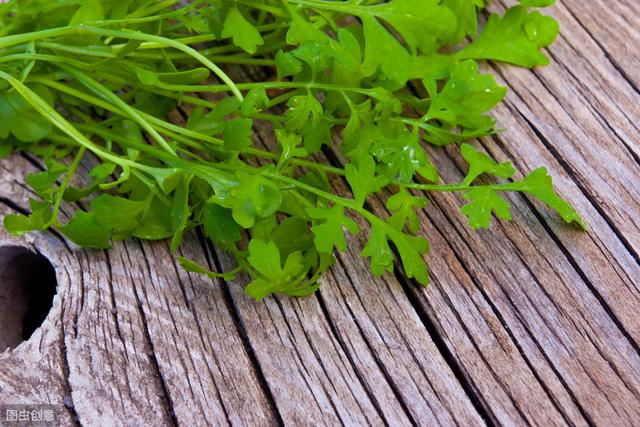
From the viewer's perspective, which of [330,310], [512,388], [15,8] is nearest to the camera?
[512,388]

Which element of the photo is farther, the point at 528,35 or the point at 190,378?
the point at 528,35

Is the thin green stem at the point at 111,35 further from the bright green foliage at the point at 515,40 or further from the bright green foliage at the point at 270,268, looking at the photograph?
the bright green foliage at the point at 515,40

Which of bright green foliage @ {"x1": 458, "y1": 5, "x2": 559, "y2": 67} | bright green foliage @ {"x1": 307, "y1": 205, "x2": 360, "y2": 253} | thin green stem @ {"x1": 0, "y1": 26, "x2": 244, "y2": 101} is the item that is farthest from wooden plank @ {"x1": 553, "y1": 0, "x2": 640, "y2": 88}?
thin green stem @ {"x1": 0, "y1": 26, "x2": 244, "y2": 101}

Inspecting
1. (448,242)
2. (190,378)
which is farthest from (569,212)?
(190,378)

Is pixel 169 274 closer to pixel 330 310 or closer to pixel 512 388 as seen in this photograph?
pixel 330 310

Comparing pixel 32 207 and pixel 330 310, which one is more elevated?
pixel 330 310

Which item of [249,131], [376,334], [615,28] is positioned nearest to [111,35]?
[249,131]

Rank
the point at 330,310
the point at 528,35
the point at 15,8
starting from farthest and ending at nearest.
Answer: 1. the point at 528,35
2. the point at 15,8
3. the point at 330,310
